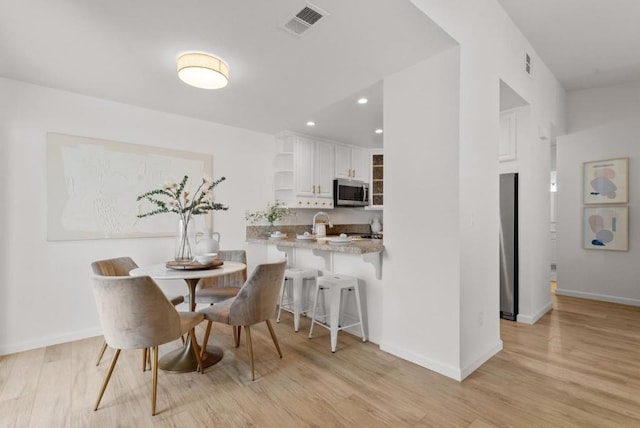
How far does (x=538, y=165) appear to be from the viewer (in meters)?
3.59

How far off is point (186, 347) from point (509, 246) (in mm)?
3484

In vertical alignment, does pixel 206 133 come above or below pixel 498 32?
below

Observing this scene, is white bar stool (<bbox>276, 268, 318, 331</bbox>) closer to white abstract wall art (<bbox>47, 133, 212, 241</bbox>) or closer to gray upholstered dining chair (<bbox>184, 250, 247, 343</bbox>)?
gray upholstered dining chair (<bbox>184, 250, 247, 343</bbox>)

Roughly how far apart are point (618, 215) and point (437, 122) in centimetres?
373

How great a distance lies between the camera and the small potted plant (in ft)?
13.6

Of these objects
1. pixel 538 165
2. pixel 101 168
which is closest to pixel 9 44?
pixel 101 168

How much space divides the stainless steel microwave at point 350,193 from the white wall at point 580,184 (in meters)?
2.98

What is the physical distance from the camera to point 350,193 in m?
5.27

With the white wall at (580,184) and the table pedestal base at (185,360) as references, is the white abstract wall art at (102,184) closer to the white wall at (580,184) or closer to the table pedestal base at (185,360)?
the table pedestal base at (185,360)

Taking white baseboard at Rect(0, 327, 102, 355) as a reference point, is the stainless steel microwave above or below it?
above

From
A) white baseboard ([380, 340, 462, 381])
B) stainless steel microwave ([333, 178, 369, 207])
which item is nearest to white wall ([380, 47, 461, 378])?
white baseboard ([380, 340, 462, 381])

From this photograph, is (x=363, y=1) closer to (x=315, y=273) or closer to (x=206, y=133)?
(x=315, y=273)

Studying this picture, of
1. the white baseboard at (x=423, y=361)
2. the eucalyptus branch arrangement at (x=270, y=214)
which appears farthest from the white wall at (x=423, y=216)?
the eucalyptus branch arrangement at (x=270, y=214)

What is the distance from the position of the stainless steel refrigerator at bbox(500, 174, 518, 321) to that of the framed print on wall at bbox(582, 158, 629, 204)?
1.91m
